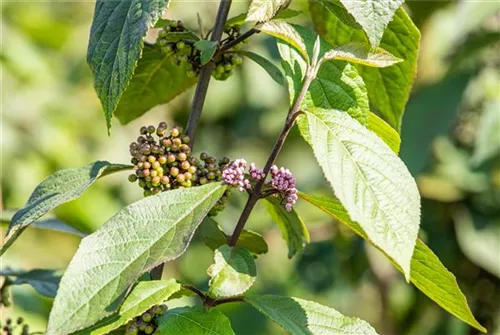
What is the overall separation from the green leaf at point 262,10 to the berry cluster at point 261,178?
0.14 meters

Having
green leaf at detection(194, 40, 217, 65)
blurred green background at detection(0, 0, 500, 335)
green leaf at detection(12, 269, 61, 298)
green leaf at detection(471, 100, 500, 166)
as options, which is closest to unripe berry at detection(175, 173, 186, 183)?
green leaf at detection(194, 40, 217, 65)

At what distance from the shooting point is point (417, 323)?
248 cm

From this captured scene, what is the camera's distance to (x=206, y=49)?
0.91 meters

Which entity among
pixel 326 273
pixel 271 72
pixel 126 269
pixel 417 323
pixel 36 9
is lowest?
pixel 417 323

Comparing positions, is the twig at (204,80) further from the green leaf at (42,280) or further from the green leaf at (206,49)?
the green leaf at (42,280)

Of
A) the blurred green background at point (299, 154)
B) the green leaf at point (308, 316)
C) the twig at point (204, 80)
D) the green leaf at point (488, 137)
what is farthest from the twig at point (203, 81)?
the green leaf at point (488, 137)

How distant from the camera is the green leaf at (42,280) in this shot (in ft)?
3.85

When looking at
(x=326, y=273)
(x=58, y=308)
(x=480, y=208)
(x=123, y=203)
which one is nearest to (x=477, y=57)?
(x=480, y=208)

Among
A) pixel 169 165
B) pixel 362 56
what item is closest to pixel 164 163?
pixel 169 165

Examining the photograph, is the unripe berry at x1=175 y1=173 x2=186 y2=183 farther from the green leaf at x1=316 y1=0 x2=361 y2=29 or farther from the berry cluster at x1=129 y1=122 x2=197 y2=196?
the green leaf at x1=316 y1=0 x2=361 y2=29

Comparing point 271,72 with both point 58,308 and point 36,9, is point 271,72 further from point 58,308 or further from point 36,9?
point 36,9

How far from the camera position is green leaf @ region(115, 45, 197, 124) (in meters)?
1.10

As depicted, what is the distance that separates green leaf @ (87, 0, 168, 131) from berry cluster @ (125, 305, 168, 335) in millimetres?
177

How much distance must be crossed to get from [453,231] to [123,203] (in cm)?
101
